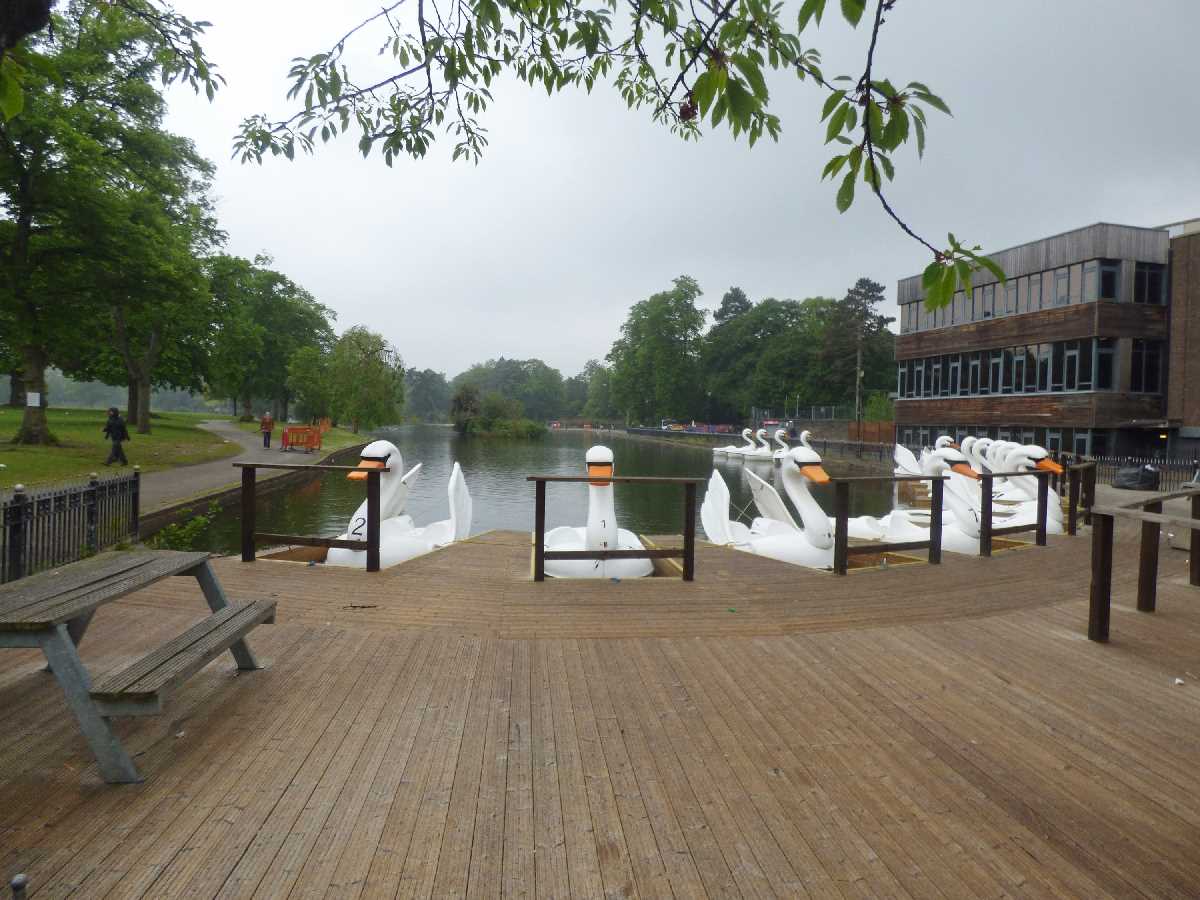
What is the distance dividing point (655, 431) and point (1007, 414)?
145 ft

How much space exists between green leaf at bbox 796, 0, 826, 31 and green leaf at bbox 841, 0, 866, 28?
0.06m

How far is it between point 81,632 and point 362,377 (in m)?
39.9

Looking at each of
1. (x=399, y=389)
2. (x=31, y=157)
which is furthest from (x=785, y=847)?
(x=399, y=389)

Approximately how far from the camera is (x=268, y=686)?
11.4 ft

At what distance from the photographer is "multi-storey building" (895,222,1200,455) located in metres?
23.2

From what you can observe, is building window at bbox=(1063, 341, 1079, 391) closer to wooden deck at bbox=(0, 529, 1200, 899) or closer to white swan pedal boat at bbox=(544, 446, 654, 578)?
wooden deck at bbox=(0, 529, 1200, 899)

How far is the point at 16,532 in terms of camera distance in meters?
5.92

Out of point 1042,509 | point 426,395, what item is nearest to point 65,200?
point 1042,509

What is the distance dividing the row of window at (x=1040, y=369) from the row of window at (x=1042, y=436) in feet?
4.98

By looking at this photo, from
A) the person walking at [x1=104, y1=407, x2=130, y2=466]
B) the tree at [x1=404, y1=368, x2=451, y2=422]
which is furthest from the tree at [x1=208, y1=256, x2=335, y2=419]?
the tree at [x1=404, y1=368, x2=451, y2=422]

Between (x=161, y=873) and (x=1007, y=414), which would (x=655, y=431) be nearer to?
(x=1007, y=414)

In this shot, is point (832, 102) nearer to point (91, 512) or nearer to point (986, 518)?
point (986, 518)

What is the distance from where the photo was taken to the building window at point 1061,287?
24703 mm

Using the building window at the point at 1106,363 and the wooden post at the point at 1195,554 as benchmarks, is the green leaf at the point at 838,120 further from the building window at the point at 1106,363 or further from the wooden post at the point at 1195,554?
the building window at the point at 1106,363
